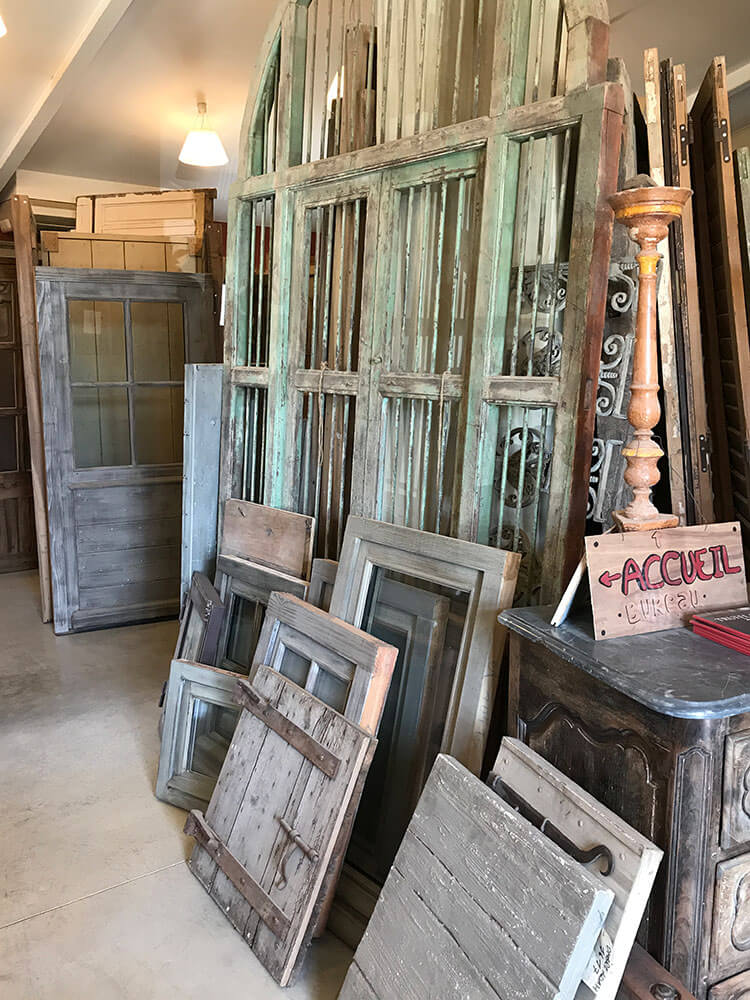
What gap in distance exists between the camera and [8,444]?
5262 millimetres

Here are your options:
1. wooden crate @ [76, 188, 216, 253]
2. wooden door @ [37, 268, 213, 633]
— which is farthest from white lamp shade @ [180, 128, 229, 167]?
wooden door @ [37, 268, 213, 633]

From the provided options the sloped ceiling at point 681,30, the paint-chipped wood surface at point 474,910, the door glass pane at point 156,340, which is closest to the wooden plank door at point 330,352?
the paint-chipped wood surface at point 474,910

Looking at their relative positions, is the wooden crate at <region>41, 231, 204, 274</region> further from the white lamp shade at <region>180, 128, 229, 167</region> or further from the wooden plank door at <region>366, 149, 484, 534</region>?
the wooden plank door at <region>366, 149, 484, 534</region>

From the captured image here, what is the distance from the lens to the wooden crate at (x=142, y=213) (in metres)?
4.46

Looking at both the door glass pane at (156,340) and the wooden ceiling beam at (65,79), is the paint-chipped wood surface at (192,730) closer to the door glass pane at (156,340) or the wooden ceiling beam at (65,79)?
the door glass pane at (156,340)

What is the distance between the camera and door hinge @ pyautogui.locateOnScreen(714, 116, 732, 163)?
1.94 m

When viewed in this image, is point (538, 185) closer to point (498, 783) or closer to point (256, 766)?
point (498, 783)

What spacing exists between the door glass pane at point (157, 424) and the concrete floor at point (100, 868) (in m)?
1.20

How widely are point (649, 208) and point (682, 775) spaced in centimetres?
108

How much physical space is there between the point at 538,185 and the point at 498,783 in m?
1.44

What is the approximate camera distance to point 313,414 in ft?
9.16

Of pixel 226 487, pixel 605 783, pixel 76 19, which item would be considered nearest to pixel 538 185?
pixel 605 783

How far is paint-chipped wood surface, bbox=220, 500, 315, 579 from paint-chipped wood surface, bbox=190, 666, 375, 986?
0.51m

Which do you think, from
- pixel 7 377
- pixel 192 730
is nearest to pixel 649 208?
pixel 192 730
